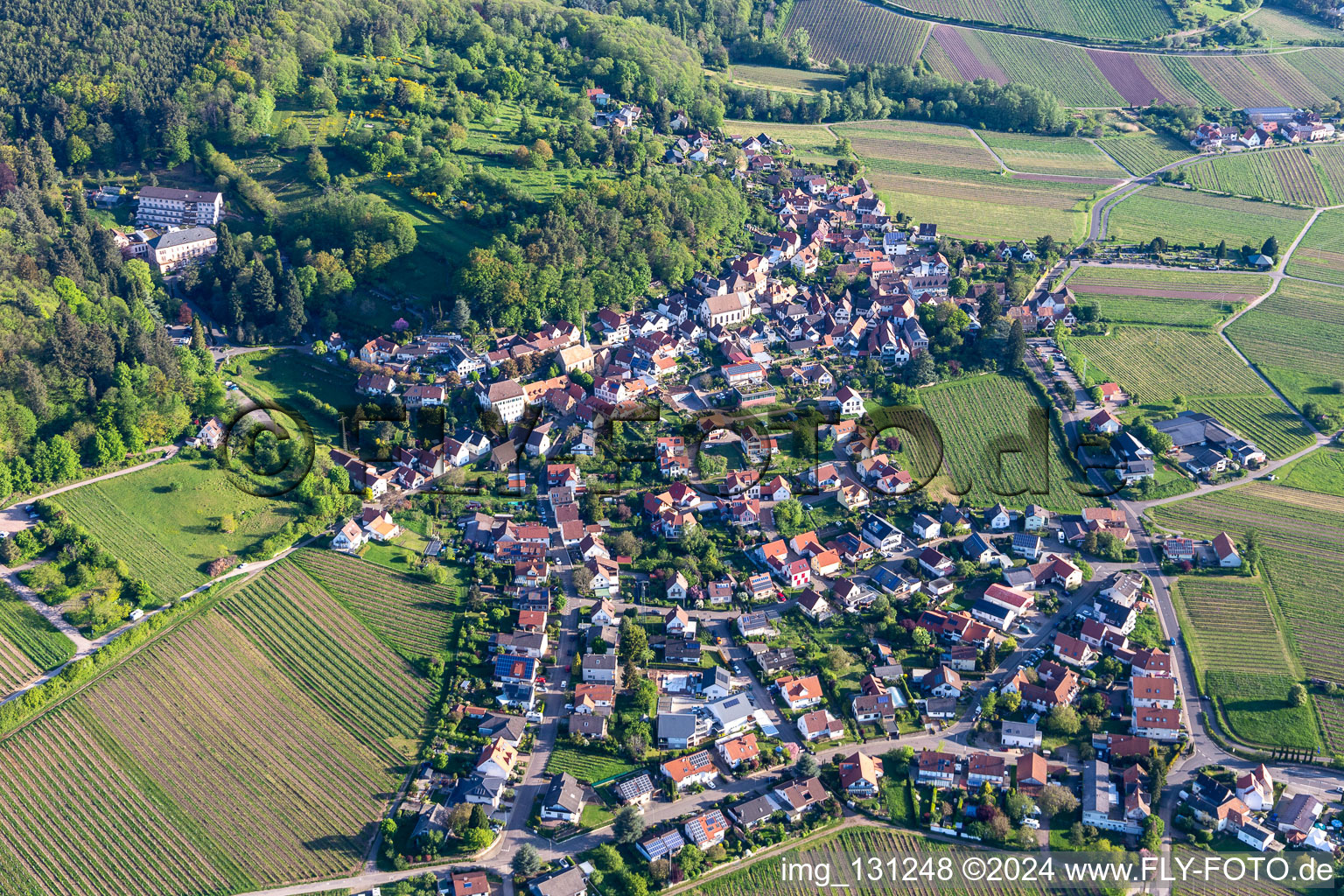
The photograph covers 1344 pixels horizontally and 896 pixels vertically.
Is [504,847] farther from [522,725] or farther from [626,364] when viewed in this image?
[626,364]

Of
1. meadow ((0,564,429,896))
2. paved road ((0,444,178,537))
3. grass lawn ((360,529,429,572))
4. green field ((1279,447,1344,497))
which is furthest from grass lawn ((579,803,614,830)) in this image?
green field ((1279,447,1344,497))

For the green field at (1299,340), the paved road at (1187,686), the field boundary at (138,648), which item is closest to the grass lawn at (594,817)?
the paved road at (1187,686)

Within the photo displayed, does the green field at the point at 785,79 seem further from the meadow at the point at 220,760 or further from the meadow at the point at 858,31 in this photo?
the meadow at the point at 220,760

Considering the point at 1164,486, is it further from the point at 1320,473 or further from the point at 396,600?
the point at 396,600

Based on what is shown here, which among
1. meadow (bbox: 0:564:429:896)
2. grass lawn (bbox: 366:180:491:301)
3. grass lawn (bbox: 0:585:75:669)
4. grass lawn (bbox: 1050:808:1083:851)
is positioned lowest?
meadow (bbox: 0:564:429:896)

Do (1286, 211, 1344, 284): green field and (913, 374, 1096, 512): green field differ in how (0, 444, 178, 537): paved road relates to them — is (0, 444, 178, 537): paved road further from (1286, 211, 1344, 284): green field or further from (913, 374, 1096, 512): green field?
(1286, 211, 1344, 284): green field
